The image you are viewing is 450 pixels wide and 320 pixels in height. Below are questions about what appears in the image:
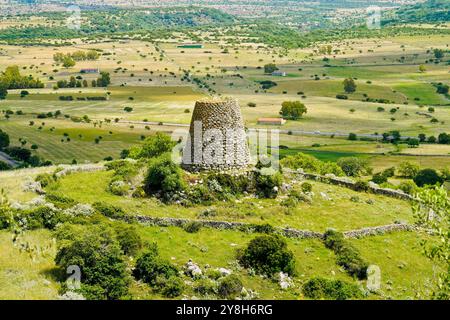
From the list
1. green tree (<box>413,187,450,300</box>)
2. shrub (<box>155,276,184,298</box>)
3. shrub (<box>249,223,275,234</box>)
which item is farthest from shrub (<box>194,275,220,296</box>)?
green tree (<box>413,187,450,300</box>)

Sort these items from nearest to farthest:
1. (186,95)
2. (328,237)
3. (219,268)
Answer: (219,268) → (328,237) → (186,95)

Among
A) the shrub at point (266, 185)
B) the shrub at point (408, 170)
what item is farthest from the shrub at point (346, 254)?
the shrub at point (408, 170)

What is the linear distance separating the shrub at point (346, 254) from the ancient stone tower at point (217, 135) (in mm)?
9065

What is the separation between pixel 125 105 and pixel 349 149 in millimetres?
67732

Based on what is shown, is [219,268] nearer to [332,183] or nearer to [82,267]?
[82,267]

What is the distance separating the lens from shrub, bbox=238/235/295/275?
31.7 metres

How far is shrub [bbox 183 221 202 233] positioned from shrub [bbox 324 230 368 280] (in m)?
7.10

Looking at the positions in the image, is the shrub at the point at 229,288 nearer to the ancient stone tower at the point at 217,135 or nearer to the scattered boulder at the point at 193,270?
the scattered boulder at the point at 193,270

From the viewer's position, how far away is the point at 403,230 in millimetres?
39906

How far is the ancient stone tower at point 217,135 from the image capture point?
41.7 m

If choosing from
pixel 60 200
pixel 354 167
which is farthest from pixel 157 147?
pixel 354 167

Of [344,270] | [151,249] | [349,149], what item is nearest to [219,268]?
[151,249]

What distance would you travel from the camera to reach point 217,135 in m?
41.7

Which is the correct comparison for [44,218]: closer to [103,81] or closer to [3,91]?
[3,91]
